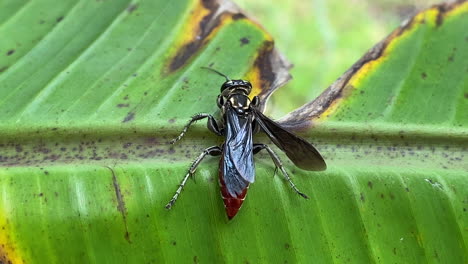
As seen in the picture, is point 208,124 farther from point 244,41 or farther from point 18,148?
point 18,148

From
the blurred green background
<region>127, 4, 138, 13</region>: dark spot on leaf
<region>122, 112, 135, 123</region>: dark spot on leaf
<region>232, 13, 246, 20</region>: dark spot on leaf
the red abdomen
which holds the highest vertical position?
the blurred green background

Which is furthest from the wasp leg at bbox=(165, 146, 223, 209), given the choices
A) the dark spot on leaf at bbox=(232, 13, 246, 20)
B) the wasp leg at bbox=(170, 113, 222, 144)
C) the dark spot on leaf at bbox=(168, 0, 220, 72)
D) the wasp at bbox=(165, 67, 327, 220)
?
the dark spot on leaf at bbox=(232, 13, 246, 20)

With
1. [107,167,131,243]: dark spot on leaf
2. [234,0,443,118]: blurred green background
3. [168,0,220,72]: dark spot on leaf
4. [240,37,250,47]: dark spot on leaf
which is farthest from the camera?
[234,0,443,118]: blurred green background

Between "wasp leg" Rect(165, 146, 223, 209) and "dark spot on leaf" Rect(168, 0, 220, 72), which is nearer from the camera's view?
"wasp leg" Rect(165, 146, 223, 209)

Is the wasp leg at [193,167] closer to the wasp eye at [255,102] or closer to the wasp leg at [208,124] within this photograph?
the wasp leg at [208,124]

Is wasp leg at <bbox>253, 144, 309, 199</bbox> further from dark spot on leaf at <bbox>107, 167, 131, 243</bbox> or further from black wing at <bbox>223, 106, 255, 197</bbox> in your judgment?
dark spot on leaf at <bbox>107, 167, 131, 243</bbox>

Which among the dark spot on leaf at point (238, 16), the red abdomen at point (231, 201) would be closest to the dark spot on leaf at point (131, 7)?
the dark spot on leaf at point (238, 16)

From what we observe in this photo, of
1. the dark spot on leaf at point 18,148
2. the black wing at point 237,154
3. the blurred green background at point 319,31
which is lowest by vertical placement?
the dark spot on leaf at point 18,148

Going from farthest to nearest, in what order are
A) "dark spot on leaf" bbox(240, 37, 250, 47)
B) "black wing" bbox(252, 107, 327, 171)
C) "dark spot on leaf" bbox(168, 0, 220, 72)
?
"dark spot on leaf" bbox(240, 37, 250, 47) → "dark spot on leaf" bbox(168, 0, 220, 72) → "black wing" bbox(252, 107, 327, 171)
